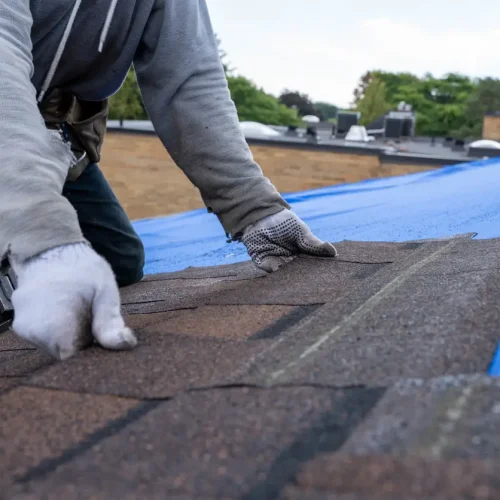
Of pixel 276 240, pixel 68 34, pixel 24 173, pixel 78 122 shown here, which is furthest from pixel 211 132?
pixel 24 173

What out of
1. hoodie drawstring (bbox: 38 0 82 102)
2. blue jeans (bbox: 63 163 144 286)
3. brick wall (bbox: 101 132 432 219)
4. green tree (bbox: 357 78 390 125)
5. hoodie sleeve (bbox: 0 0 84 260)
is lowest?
brick wall (bbox: 101 132 432 219)

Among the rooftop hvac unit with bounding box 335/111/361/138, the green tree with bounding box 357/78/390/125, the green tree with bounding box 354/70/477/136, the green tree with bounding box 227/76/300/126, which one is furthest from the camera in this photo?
the green tree with bounding box 354/70/477/136

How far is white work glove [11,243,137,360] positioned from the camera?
1.17m

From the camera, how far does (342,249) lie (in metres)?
2.28

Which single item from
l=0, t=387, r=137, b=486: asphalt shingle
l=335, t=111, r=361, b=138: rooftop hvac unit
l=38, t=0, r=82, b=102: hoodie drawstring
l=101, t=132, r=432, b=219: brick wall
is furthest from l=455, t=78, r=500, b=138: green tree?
l=0, t=387, r=137, b=486: asphalt shingle

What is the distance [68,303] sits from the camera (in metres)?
1.18

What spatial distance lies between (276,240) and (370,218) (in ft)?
4.56

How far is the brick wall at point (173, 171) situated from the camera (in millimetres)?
8641

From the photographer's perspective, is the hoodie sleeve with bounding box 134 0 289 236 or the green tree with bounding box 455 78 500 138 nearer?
the hoodie sleeve with bounding box 134 0 289 236

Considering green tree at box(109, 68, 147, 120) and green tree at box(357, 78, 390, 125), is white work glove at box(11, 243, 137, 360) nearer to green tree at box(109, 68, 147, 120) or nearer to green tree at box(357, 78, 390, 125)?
green tree at box(109, 68, 147, 120)

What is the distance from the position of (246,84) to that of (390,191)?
82.7ft

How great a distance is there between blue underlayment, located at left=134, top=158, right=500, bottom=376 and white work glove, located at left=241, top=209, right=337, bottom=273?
0.68 m

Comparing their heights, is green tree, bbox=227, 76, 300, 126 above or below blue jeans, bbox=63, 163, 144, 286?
above

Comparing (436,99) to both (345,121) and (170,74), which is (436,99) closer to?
(345,121)
